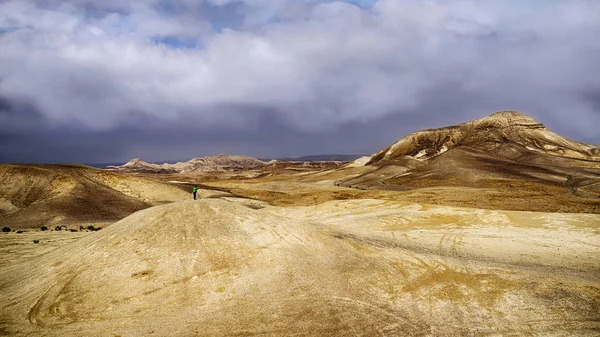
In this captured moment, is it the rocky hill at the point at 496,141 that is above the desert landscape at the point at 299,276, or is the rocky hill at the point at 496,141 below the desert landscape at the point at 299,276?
above

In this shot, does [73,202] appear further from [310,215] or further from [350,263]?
[350,263]

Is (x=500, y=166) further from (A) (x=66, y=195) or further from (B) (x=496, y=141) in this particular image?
(A) (x=66, y=195)

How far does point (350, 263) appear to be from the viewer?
14.1m

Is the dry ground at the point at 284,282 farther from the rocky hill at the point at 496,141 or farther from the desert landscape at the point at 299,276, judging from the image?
the rocky hill at the point at 496,141

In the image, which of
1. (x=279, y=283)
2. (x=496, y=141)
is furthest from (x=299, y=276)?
(x=496, y=141)


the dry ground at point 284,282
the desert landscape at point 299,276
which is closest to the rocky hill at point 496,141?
the desert landscape at point 299,276

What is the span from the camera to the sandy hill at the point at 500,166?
4191 centimetres

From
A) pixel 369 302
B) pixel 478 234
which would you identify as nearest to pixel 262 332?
pixel 369 302

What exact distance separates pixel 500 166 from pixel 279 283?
222 ft

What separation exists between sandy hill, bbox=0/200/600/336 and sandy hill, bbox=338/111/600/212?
24.6 metres

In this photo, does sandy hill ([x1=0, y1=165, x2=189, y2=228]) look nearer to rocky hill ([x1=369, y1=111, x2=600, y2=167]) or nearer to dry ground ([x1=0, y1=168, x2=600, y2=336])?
dry ground ([x1=0, y1=168, x2=600, y2=336])

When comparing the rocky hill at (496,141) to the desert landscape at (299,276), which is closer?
the desert landscape at (299,276)

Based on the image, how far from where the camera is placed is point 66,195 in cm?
3541

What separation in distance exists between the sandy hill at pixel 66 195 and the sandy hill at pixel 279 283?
17.4 meters
